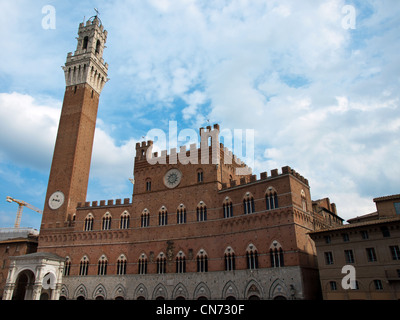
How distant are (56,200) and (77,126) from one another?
1055cm

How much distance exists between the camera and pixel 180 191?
36531 mm

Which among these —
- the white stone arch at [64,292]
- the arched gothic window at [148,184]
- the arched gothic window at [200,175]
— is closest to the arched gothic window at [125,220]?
the arched gothic window at [148,184]

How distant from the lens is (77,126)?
4509 centimetres

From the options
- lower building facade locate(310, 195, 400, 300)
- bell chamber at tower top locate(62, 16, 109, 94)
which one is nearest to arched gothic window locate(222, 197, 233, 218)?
lower building facade locate(310, 195, 400, 300)

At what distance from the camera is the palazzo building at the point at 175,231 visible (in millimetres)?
28812

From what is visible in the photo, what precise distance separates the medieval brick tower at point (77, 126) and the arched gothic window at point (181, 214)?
49.8 ft

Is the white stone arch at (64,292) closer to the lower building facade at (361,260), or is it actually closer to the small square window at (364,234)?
the lower building facade at (361,260)

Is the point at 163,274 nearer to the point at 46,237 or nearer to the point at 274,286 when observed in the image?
the point at 274,286

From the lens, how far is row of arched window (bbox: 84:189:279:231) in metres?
30.3

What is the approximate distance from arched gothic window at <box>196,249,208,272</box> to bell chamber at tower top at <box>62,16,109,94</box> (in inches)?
1226

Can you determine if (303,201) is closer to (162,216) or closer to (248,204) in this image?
(248,204)

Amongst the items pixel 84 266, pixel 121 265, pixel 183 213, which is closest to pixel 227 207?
pixel 183 213

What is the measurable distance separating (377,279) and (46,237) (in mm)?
36568
